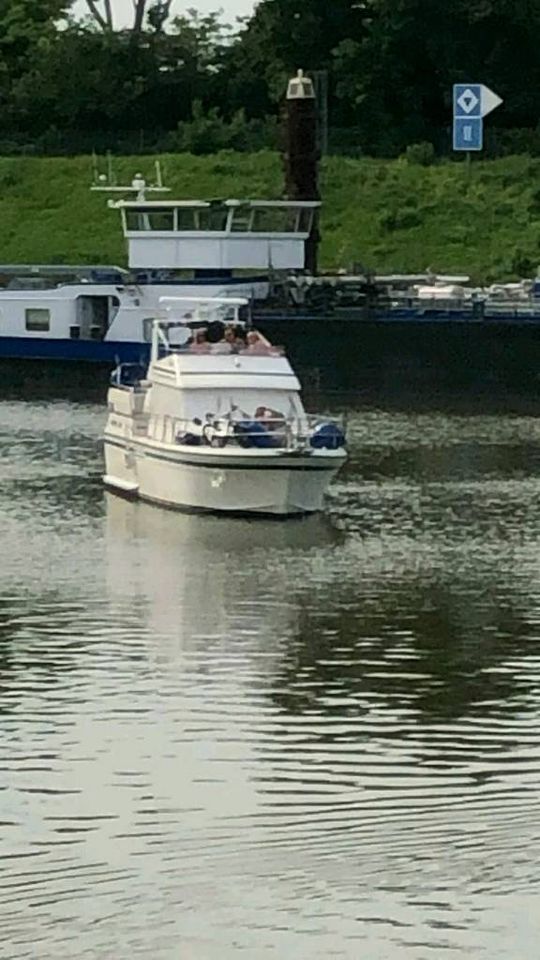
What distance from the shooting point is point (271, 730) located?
20141 mm

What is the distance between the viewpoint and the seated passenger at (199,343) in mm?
36156

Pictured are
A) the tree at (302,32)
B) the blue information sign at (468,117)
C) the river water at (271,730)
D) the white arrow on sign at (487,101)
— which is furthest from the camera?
the tree at (302,32)

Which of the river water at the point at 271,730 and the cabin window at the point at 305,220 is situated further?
the cabin window at the point at 305,220

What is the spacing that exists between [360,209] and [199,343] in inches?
1456

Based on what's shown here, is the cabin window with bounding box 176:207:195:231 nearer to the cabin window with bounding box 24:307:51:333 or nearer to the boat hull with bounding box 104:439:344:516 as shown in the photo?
the cabin window with bounding box 24:307:51:333

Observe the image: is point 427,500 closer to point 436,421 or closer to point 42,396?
point 436,421

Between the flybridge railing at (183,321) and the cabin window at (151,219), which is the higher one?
the cabin window at (151,219)

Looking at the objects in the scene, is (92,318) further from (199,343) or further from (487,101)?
(199,343)

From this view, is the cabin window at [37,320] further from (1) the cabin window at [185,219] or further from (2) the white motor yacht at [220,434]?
(2) the white motor yacht at [220,434]

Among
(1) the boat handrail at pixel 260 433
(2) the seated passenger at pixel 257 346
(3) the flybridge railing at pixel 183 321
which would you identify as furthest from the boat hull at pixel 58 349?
(1) the boat handrail at pixel 260 433

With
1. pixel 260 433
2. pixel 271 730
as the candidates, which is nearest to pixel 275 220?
pixel 260 433

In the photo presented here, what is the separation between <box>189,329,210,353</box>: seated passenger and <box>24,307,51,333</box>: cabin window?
2550 centimetres

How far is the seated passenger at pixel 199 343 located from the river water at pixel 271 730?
2.44 metres

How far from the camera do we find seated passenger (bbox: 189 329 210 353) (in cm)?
3616
